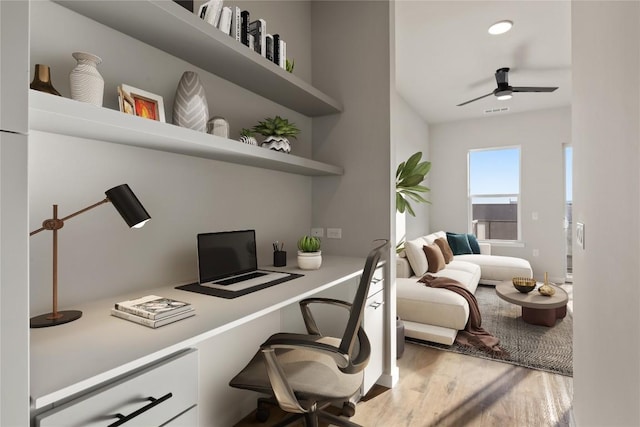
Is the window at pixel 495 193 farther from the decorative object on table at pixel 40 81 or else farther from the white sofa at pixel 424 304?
the decorative object on table at pixel 40 81

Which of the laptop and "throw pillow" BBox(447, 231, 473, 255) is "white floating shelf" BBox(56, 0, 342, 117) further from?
"throw pillow" BBox(447, 231, 473, 255)

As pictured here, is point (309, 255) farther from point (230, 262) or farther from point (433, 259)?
point (433, 259)

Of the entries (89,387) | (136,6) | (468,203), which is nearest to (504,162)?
(468,203)

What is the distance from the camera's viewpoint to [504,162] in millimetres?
5832

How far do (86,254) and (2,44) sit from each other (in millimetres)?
803

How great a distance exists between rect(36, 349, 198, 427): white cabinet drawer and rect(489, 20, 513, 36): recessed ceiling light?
3555mm

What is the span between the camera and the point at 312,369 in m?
1.41

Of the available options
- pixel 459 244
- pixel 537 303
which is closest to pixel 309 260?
pixel 537 303

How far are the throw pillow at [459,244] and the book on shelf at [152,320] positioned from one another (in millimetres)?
5141

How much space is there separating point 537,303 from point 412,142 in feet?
10.4

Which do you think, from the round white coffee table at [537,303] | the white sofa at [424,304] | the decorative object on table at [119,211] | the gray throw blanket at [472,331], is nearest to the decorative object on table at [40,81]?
the decorative object on table at [119,211]

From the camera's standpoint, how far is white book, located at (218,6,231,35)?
1.41m

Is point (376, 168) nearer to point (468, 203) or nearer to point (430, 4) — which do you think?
point (430, 4)

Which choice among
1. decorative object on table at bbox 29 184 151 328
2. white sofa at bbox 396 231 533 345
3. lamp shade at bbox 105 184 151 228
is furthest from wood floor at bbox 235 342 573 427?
lamp shade at bbox 105 184 151 228
